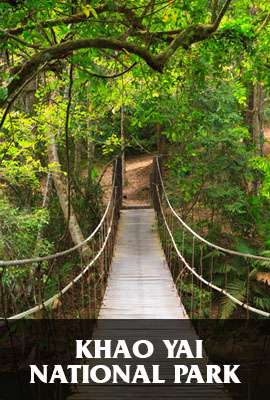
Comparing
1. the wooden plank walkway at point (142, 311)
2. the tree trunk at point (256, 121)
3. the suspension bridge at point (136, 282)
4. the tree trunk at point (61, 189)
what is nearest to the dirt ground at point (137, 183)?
the suspension bridge at point (136, 282)

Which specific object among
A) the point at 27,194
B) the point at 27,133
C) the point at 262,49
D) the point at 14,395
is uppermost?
the point at 262,49

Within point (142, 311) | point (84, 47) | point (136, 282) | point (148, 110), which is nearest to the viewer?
point (84, 47)

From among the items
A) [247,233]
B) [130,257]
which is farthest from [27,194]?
[247,233]

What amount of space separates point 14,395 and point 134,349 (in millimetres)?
3488

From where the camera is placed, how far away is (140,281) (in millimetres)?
6387

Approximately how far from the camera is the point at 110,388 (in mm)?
3277

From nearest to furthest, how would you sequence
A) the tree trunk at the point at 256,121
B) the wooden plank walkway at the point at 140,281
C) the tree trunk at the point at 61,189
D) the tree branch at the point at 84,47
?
the tree branch at the point at 84,47 < the wooden plank walkway at the point at 140,281 < the tree trunk at the point at 61,189 < the tree trunk at the point at 256,121

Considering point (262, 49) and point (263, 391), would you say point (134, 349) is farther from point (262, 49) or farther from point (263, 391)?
point (263, 391)

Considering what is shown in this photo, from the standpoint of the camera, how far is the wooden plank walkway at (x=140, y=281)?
514 cm

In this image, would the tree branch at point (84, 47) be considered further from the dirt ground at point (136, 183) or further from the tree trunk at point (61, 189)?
the dirt ground at point (136, 183)

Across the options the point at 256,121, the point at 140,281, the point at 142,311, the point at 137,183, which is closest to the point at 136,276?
the point at 140,281

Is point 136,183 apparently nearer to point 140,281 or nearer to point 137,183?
point 137,183

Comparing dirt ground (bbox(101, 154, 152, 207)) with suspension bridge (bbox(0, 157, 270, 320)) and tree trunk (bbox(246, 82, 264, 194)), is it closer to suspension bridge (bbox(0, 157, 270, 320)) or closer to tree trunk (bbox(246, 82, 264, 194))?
suspension bridge (bbox(0, 157, 270, 320))

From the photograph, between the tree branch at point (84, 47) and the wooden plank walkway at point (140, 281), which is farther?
the wooden plank walkway at point (140, 281)
